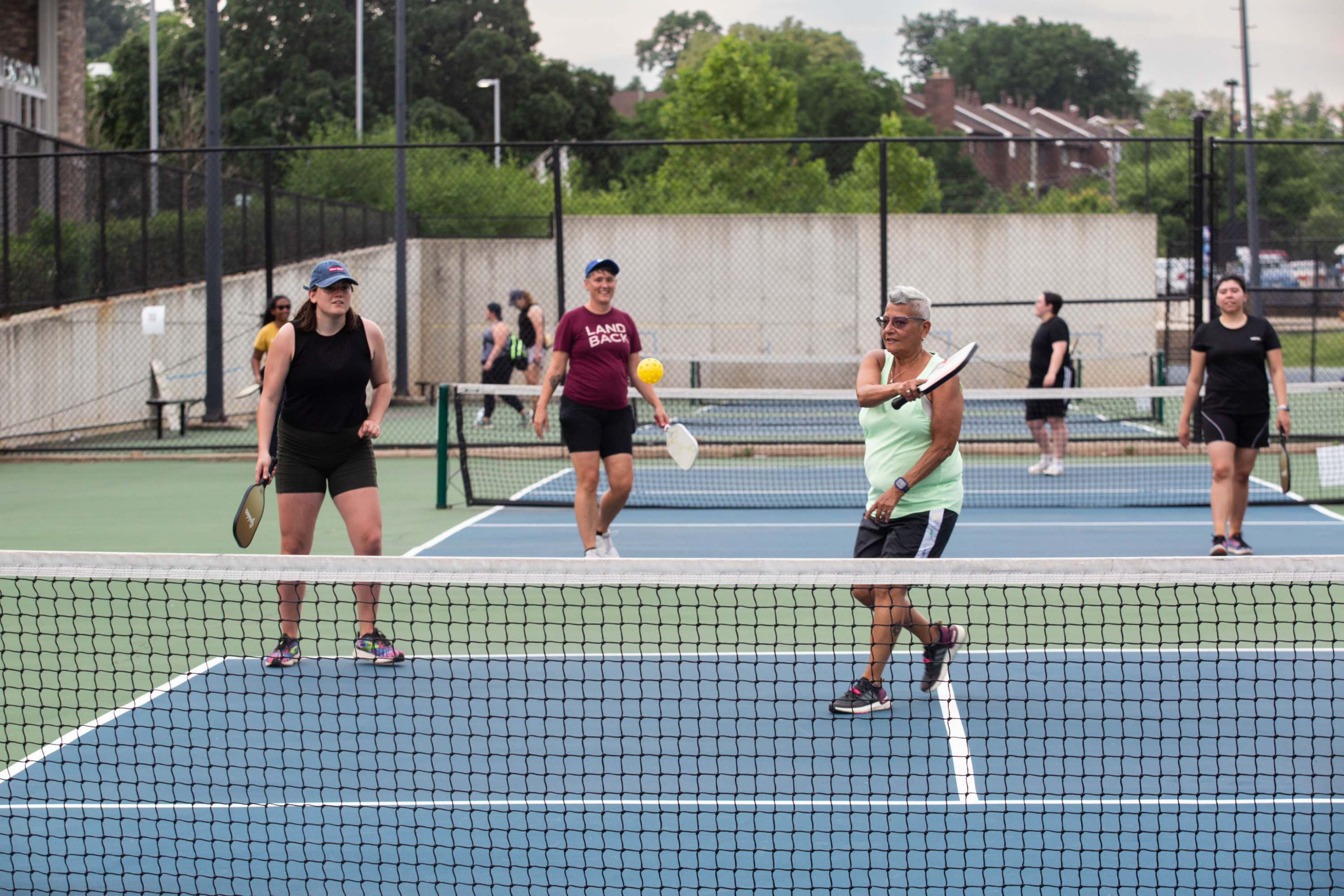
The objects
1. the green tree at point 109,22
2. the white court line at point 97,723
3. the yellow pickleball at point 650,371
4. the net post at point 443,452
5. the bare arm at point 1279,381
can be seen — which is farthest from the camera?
the green tree at point 109,22

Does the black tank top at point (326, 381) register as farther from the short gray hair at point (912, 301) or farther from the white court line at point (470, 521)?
the short gray hair at point (912, 301)

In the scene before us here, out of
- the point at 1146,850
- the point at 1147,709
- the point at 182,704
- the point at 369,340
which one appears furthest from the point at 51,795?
the point at 1147,709

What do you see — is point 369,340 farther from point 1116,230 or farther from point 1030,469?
point 1116,230

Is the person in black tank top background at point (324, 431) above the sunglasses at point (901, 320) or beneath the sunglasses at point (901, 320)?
beneath

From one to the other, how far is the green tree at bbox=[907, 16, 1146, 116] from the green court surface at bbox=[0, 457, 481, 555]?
103 m

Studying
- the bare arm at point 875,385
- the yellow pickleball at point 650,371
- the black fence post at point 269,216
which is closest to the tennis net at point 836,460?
the yellow pickleball at point 650,371

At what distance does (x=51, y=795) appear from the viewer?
4148 mm

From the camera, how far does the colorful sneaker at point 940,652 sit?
508cm

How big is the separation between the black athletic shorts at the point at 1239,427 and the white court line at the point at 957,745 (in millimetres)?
3250

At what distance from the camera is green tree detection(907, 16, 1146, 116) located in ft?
354

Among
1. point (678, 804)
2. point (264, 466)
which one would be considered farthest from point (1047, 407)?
point (678, 804)

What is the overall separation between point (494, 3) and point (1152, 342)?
35.6 m

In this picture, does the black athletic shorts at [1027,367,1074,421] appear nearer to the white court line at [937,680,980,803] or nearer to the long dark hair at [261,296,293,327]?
the long dark hair at [261,296,293,327]

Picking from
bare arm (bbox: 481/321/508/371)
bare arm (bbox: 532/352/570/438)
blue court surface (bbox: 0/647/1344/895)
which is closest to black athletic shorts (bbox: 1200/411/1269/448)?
blue court surface (bbox: 0/647/1344/895)
